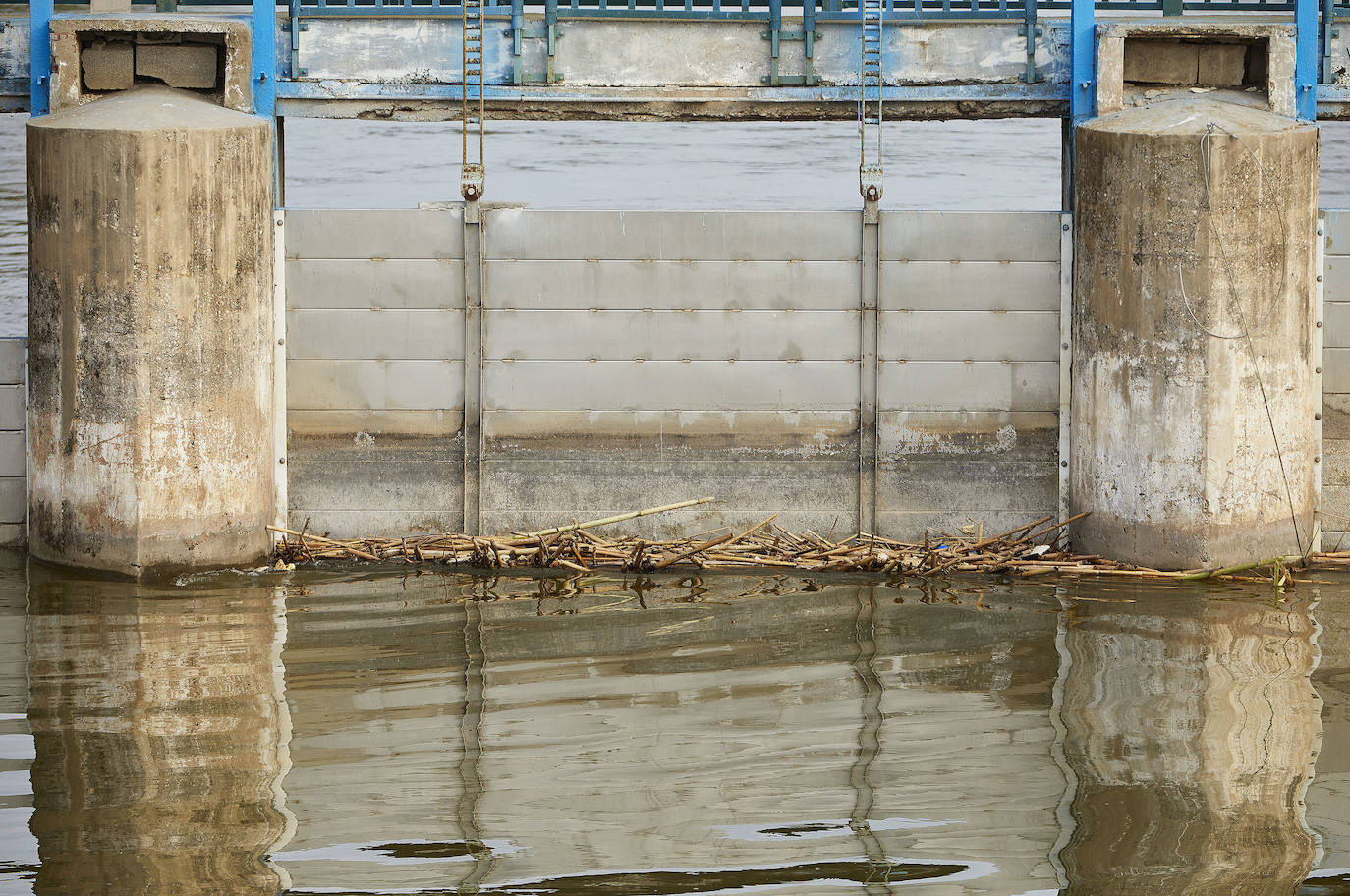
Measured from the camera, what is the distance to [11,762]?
6957 millimetres

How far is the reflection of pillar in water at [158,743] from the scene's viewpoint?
6012 mm

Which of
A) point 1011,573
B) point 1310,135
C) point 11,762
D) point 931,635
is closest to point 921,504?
point 1011,573

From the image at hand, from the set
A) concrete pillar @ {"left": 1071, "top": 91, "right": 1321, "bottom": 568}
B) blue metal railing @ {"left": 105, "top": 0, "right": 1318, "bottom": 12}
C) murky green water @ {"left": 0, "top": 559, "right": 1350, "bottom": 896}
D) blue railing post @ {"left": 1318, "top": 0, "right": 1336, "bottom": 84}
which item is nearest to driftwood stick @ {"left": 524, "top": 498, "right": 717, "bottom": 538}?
murky green water @ {"left": 0, "top": 559, "right": 1350, "bottom": 896}

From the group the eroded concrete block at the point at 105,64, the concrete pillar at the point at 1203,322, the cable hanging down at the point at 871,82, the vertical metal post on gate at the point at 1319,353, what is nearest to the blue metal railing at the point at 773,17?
the cable hanging down at the point at 871,82

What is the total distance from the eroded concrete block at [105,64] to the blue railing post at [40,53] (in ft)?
0.69

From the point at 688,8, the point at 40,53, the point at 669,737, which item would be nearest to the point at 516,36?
the point at 688,8

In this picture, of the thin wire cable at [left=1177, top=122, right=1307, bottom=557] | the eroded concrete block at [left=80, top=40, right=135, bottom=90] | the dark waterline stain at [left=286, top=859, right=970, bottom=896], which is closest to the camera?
the dark waterline stain at [left=286, top=859, right=970, bottom=896]

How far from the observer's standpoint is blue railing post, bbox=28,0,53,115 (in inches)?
413

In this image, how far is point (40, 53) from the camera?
10.5 metres

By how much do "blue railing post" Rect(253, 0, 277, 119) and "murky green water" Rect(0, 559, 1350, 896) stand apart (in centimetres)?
291

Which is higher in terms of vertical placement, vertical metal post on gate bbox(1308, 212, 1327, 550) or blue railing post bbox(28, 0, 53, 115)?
blue railing post bbox(28, 0, 53, 115)

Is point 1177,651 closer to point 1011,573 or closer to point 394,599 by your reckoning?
point 1011,573

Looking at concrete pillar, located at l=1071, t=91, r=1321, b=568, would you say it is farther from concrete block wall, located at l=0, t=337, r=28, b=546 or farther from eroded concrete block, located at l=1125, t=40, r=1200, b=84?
concrete block wall, located at l=0, t=337, r=28, b=546

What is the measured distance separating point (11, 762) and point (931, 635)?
4429mm
